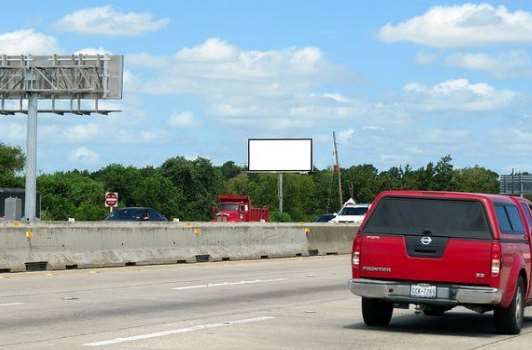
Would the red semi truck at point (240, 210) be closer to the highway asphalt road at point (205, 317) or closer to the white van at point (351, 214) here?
the white van at point (351, 214)

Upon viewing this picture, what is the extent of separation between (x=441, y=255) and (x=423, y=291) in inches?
19.6

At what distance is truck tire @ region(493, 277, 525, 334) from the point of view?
14320 millimetres

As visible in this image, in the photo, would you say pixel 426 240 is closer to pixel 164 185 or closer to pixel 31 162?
pixel 31 162

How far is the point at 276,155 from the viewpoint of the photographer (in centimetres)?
10138

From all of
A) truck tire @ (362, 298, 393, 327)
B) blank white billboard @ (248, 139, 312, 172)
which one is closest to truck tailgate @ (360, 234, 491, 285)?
truck tire @ (362, 298, 393, 327)

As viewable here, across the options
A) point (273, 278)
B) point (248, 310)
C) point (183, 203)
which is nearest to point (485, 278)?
point (248, 310)

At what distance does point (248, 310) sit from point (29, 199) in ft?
187

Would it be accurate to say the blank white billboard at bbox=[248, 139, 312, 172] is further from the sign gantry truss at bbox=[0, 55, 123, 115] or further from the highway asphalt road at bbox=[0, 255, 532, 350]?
the highway asphalt road at bbox=[0, 255, 532, 350]

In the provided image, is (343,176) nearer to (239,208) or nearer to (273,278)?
(239,208)

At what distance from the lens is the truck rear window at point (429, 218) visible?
1402cm

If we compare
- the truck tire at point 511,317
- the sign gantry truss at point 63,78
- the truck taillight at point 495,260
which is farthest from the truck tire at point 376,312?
the sign gantry truss at point 63,78

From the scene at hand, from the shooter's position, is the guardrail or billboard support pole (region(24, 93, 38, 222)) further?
billboard support pole (region(24, 93, 38, 222))

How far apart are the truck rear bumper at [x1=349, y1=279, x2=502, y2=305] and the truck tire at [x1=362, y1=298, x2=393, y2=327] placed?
60 cm

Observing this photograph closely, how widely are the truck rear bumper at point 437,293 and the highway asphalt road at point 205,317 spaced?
46 centimetres
